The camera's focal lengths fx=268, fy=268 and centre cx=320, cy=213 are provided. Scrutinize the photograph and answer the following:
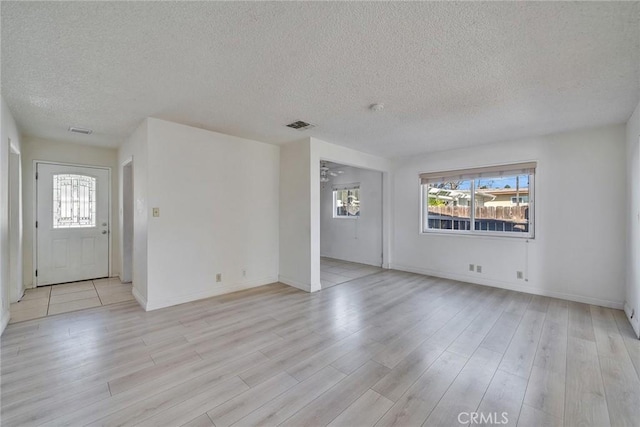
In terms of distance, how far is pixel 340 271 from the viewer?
227 inches

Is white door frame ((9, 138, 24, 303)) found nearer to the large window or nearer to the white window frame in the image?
the white window frame

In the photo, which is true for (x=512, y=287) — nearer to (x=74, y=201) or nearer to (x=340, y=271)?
(x=340, y=271)

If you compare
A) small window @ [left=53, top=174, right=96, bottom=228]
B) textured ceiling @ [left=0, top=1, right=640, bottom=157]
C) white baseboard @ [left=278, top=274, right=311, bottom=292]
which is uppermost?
textured ceiling @ [left=0, top=1, right=640, bottom=157]

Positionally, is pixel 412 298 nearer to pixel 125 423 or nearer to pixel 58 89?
pixel 125 423

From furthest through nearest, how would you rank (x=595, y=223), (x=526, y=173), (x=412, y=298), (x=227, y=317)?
(x=526, y=173) < (x=412, y=298) < (x=595, y=223) < (x=227, y=317)

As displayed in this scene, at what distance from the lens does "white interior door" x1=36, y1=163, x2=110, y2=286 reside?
453cm

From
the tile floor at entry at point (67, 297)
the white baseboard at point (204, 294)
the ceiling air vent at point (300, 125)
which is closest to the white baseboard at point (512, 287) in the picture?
the white baseboard at point (204, 294)

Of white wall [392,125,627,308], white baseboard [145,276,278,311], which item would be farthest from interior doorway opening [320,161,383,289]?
white wall [392,125,627,308]

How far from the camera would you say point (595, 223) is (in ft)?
12.2

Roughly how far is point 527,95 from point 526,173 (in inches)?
79.9

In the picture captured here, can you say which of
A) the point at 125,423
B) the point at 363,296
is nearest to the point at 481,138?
the point at 363,296
